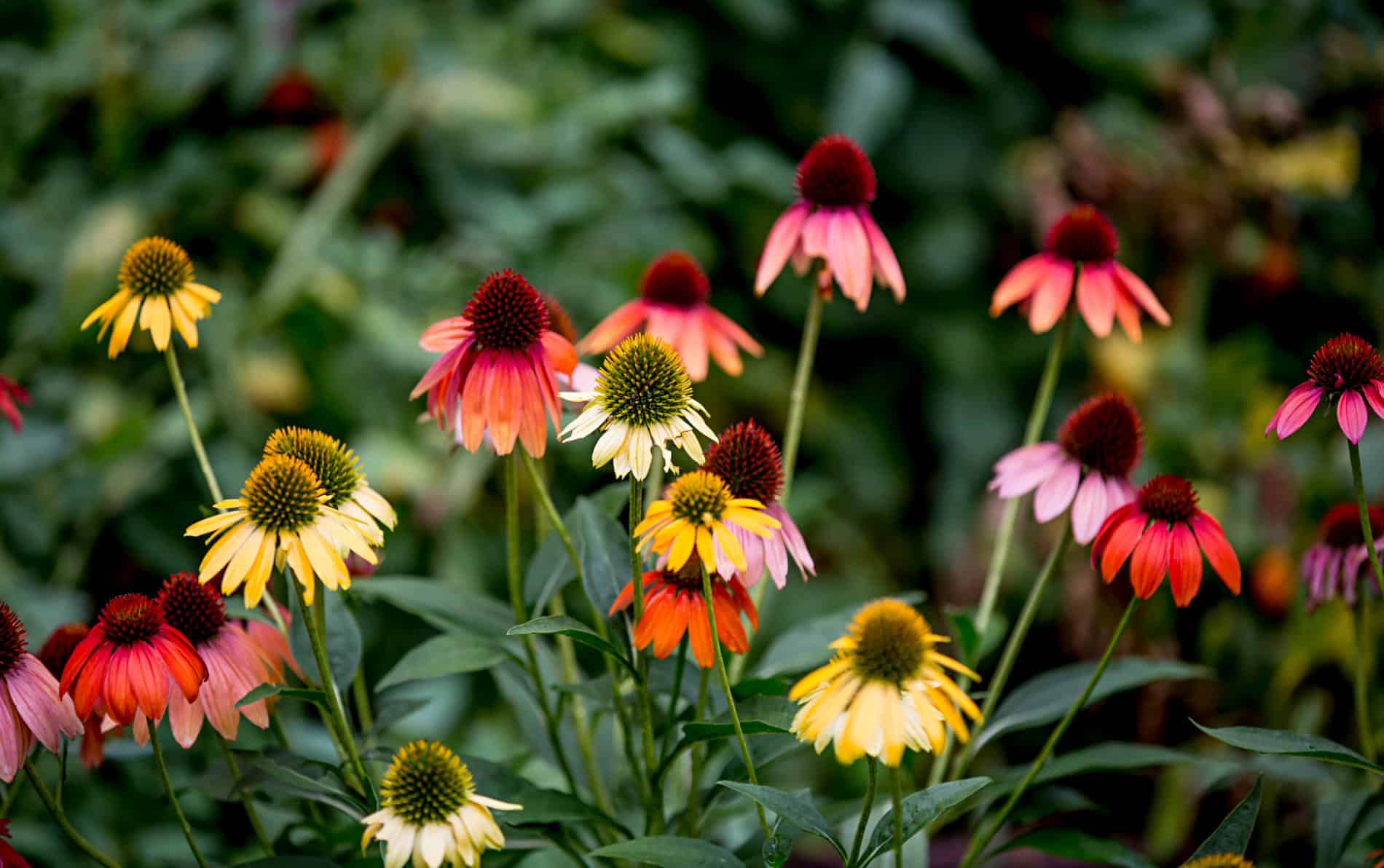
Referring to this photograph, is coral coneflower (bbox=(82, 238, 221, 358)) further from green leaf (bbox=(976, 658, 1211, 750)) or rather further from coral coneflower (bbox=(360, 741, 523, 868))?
green leaf (bbox=(976, 658, 1211, 750))

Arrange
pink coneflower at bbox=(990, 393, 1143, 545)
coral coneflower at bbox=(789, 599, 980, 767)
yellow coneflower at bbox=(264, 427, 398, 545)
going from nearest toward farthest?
coral coneflower at bbox=(789, 599, 980, 767)
yellow coneflower at bbox=(264, 427, 398, 545)
pink coneflower at bbox=(990, 393, 1143, 545)

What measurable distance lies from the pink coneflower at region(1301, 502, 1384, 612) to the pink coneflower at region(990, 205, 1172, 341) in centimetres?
16

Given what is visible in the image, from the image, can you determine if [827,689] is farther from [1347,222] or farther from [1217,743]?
→ [1347,222]

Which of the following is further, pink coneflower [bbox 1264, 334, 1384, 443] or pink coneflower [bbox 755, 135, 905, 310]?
pink coneflower [bbox 755, 135, 905, 310]

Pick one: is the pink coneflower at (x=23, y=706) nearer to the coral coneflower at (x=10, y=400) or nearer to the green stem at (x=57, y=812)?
the green stem at (x=57, y=812)

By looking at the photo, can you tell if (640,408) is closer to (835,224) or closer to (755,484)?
(755,484)

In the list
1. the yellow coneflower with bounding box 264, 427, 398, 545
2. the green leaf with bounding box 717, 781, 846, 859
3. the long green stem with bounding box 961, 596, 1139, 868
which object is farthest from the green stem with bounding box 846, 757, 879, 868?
the yellow coneflower with bounding box 264, 427, 398, 545

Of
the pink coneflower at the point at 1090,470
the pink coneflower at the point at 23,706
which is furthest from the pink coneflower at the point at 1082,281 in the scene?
the pink coneflower at the point at 23,706

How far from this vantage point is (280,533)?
0.43 metres

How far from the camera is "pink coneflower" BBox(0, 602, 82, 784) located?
446mm

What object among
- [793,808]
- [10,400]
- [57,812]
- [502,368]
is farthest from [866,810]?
[10,400]

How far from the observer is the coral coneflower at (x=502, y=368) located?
0.47 metres

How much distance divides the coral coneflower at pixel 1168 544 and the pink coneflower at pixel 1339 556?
0.16m

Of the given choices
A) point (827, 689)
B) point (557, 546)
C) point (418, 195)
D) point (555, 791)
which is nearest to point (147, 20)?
point (418, 195)
